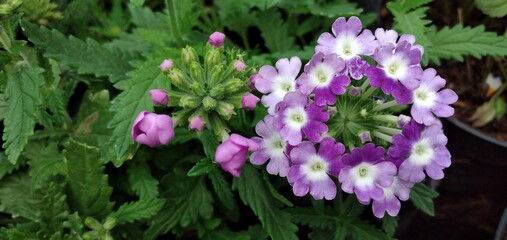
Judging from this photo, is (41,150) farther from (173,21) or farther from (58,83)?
(173,21)

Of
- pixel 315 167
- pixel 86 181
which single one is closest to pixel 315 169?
pixel 315 167

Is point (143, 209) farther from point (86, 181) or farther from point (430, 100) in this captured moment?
point (430, 100)

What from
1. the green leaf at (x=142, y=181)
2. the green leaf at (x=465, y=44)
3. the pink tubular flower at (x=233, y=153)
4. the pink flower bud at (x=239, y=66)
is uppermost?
the pink flower bud at (x=239, y=66)

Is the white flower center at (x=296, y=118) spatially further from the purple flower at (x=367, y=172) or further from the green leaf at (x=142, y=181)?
the green leaf at (x=142, y=181)

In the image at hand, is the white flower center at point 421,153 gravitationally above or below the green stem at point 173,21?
below

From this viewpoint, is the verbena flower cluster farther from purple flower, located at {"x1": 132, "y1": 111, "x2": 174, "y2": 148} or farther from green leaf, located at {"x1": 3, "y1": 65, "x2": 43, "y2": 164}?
green leaf, located at {"x1": 3, "y1": 65, "x2": 43, "y2": 164}

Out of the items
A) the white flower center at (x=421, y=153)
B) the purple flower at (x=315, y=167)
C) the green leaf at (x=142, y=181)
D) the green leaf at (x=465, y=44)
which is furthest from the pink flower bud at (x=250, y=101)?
the green leaf at (x=465, y=44)

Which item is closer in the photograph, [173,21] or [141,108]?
[141,108]

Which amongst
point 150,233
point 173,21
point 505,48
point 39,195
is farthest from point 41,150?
point 505,48

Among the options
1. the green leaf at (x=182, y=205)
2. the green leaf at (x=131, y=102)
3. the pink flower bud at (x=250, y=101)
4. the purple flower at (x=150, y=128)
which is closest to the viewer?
the purple flower at (x=150, y=128)
